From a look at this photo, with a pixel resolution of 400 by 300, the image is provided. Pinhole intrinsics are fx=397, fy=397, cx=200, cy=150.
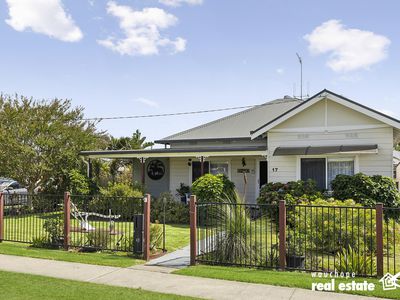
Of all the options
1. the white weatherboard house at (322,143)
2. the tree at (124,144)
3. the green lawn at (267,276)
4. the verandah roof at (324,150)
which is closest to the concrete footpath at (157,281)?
the green lawn at (267,276)

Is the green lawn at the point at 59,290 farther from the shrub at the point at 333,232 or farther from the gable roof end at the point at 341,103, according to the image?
the gable roof end at the point at 341,103

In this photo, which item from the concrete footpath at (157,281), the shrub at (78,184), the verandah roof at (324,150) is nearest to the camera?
the concrete footpath at (157,281)

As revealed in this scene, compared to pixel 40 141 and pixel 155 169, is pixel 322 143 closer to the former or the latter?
pixel 155 169

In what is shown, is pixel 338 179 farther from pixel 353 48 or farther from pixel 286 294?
pixel 286 294

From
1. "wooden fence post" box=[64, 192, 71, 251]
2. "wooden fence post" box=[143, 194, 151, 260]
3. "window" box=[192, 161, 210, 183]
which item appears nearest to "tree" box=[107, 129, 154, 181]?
"window" box=[192, 161, 210, 183]

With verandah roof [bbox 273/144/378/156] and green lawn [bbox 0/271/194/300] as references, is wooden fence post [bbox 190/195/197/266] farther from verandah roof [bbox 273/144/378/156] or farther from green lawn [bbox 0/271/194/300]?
verandah roof [bbox 273/144/378/156]

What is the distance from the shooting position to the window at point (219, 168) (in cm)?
1947

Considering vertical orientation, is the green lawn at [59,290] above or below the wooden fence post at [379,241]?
below

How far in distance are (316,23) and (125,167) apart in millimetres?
17976

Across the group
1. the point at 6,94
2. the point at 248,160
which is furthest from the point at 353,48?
the point at 6,94

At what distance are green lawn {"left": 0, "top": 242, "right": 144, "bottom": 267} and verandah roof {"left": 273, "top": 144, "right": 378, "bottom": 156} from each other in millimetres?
7592

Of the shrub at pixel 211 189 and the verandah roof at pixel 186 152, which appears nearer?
the shrub at pixel 211 189

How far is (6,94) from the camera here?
18.9 meters

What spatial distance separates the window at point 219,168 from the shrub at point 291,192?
17.0 feet
